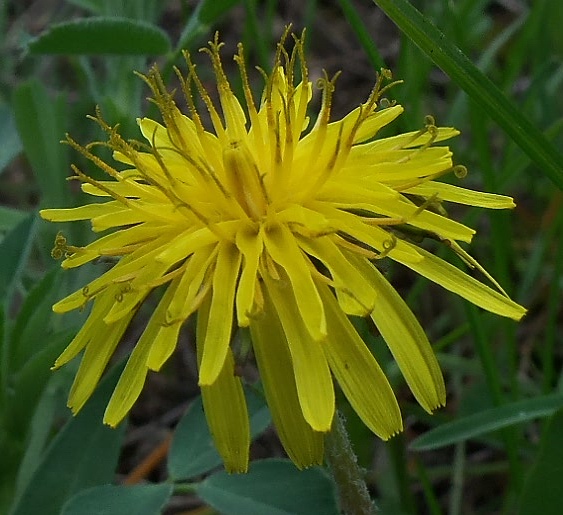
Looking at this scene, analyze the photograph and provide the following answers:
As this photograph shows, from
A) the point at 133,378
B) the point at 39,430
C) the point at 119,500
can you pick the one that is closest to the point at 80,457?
the point at 119,500

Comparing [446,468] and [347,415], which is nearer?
[347,415]

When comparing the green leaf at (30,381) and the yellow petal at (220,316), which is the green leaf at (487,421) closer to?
the yellow petal at (220,316)

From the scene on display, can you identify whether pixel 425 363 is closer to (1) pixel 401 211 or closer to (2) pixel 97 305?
(1) pixel 401 211

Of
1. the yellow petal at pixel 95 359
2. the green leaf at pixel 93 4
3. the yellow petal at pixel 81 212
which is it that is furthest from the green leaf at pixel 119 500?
the green leaf at pixel 93 4

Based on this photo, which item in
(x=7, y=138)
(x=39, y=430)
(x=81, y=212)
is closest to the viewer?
(x=81, y=212)

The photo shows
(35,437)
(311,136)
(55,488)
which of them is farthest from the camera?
(35,437)

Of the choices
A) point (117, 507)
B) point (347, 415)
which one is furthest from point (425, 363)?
point (347, 415)

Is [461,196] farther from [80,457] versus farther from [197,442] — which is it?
[80,457]

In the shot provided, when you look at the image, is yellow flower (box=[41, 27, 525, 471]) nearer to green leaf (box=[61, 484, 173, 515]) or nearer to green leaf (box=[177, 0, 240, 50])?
green leaf (box=[61, 484, 173, 515])
